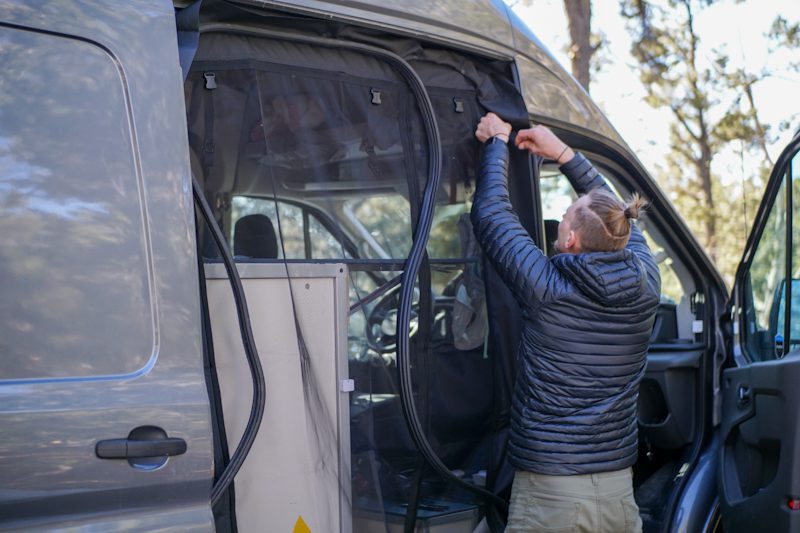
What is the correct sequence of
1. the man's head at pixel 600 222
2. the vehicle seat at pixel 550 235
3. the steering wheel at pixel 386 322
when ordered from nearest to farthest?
the man's head at pixel 600 222
the steering wheel at pixel 386 322
the vehicle seat at pixel 550 235

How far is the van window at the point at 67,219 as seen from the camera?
81.4 inches

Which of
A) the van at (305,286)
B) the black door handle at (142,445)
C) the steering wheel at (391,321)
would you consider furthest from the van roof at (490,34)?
the black door handle at (142,445)

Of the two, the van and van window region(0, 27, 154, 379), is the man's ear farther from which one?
van window region(0, 27, 154, 379)

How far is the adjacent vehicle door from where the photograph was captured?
3.03 metres

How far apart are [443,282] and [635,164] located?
116cm

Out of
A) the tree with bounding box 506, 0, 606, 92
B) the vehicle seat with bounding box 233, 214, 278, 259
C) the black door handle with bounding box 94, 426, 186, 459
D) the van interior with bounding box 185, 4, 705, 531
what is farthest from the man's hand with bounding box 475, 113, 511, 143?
the tree with bounding box 506, 0, 606, 92

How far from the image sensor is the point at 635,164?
12.8 ft

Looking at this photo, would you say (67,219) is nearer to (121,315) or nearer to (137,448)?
(121,315)

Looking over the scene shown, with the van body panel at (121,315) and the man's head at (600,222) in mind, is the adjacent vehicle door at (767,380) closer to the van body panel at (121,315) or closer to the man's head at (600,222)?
the man's head at (600,222)

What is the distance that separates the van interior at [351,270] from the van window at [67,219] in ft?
1.13

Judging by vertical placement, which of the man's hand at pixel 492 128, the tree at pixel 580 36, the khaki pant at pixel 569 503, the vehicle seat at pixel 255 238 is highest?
the tree at pixel 580 36

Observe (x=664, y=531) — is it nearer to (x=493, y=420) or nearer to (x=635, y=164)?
(x=493, y=420)

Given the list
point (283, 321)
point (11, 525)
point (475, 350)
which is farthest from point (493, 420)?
point (11, 525)

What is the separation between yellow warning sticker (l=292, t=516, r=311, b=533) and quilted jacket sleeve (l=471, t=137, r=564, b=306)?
3.33 ft
